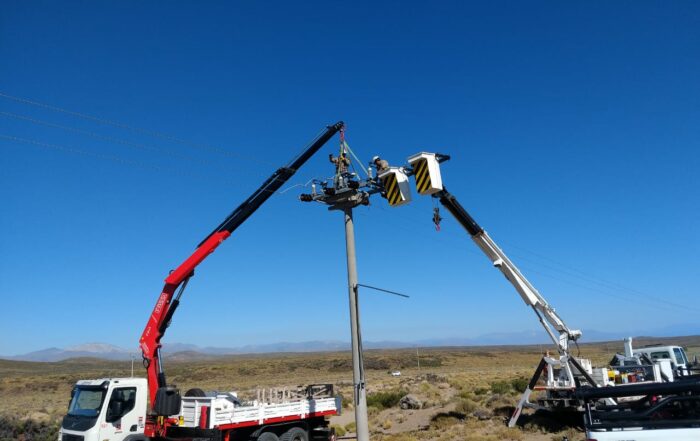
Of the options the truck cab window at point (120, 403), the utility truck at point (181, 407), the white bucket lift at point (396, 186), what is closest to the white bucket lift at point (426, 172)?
the white bucket lift at point (396, 186)

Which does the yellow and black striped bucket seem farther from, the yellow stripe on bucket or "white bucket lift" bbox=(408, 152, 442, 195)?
the yellow stripe on bucket

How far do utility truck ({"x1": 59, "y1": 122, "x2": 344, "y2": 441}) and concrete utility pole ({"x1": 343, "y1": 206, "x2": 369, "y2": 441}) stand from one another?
2.85 meters

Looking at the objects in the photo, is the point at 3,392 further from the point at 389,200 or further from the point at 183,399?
the point at 389,200

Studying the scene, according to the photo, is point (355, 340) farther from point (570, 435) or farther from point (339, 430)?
point (339, 430)

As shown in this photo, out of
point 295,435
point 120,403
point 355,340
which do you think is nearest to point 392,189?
point 355,340

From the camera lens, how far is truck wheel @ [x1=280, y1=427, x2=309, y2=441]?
1441 centimetres

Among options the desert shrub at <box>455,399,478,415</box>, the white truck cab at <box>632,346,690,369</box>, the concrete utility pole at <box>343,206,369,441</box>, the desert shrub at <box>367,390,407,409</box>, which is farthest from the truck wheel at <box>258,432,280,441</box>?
the white truck cab at <box>632,346,690,369</box>

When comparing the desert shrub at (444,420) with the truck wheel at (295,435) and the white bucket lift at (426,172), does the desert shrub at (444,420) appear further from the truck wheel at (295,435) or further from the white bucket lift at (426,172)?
the white bucket lift at (426,172)

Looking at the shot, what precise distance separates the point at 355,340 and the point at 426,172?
454 cm

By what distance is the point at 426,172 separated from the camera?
12.8 metres

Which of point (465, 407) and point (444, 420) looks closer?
point (444, 420)

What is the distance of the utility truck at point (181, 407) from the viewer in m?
12.2

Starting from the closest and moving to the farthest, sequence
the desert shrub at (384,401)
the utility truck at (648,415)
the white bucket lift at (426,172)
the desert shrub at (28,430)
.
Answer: the utility truck at (648,415), the white bucket lift at (426,172), the desert shrub at (28,430), the desert shrub at (384,401)

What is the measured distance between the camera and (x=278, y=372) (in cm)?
8169
